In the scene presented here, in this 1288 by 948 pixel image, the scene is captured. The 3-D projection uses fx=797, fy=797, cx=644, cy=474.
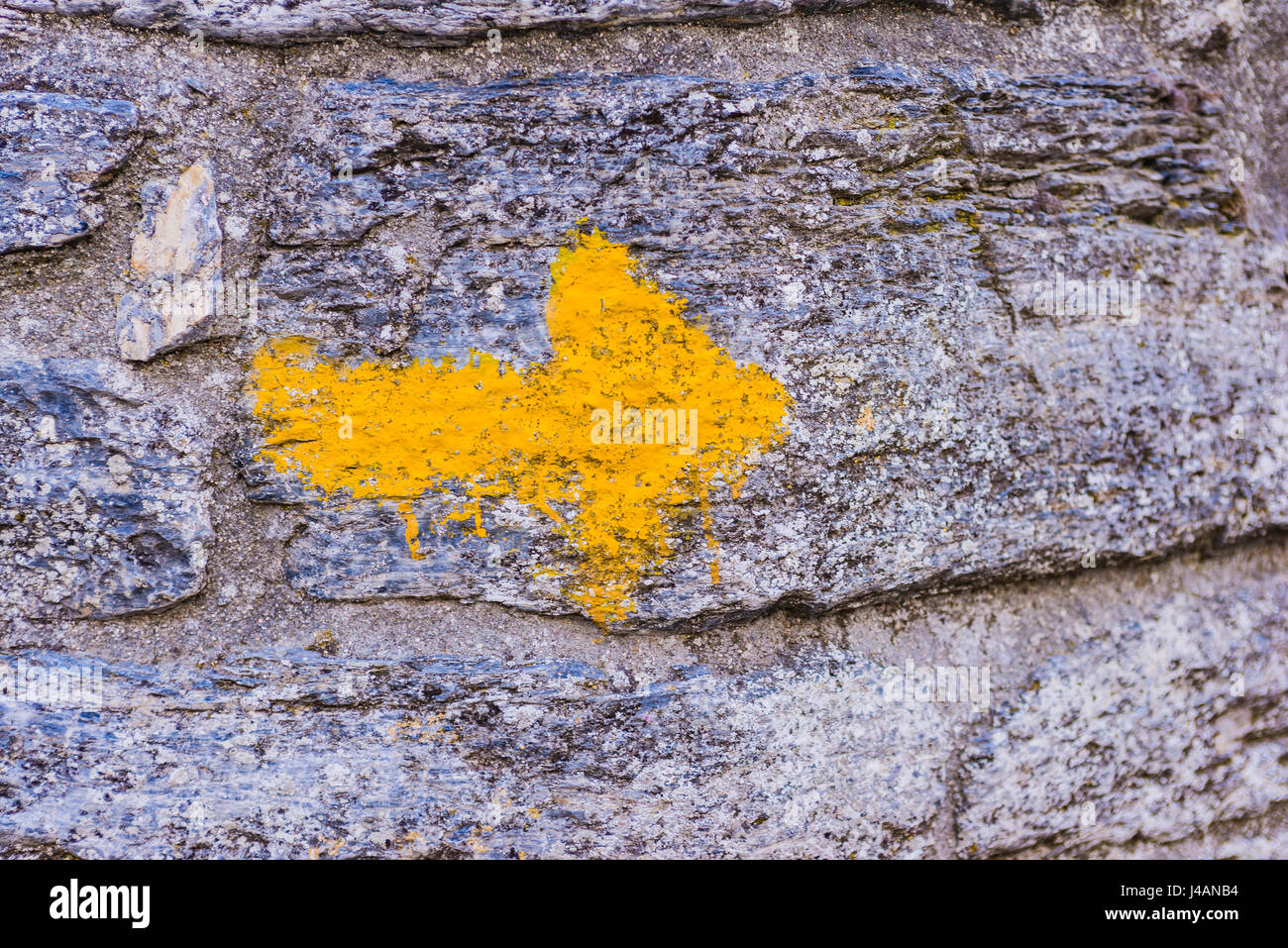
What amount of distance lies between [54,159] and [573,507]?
79 centimetres

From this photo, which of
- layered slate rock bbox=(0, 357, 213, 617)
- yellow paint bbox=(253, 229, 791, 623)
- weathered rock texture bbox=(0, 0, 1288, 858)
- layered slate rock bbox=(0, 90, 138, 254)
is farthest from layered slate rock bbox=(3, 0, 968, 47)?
layered slate rock bbox=(0, 357, 213, 617)

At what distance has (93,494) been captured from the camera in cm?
102

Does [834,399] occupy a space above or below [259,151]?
below

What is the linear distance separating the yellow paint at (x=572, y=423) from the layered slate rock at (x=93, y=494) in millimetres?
129

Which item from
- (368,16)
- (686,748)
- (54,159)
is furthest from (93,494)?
(686,748)

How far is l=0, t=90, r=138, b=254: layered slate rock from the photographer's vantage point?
3.30 ft

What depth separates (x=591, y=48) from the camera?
1.10 meters

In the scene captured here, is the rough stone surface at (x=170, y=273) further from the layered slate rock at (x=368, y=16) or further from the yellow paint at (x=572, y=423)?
the layered slate rock at (x=368, y=16)

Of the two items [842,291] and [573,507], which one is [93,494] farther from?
[842,291]

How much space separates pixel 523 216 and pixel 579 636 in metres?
0.58

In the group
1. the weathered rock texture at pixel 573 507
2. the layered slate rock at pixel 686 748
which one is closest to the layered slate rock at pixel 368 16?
the weathered rock texture at pixel 573 507

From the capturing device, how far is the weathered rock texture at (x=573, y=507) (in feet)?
3.39
